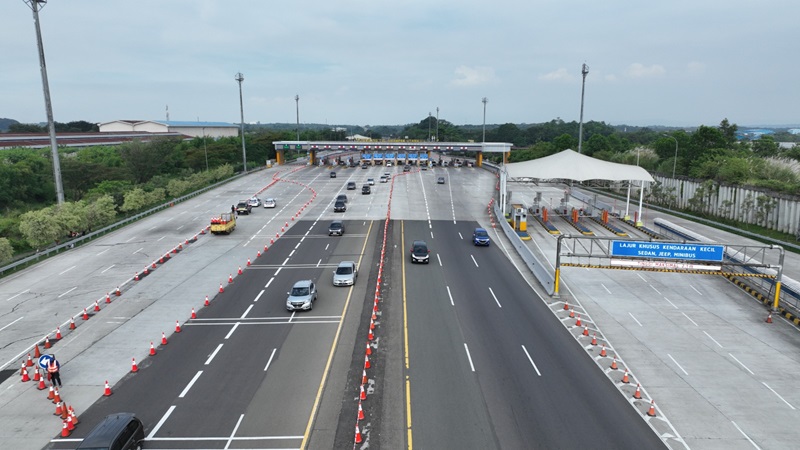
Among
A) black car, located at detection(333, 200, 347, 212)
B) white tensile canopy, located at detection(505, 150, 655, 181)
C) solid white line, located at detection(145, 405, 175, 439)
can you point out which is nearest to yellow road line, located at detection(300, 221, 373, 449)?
solid white line, located at detection(145, 405, 175, 439)

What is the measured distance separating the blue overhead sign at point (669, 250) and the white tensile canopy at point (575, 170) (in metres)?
25.7

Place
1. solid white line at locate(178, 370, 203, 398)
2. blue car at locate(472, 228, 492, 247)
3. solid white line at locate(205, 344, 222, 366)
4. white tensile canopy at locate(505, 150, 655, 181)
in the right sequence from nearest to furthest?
solid white line at locate(178, 370, 203, 398), solid white line at locate(205, 344, 222, 366), blue car at locate(472, 228, 492, 247), white tensile canopy at locate(505, 150, 655, 181)

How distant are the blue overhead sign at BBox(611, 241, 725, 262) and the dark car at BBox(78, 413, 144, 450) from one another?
88.8ft

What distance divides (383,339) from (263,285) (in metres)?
12.7

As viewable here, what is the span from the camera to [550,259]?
41625 millimetres

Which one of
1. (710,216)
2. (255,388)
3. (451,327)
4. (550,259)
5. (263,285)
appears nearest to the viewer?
(255,388)

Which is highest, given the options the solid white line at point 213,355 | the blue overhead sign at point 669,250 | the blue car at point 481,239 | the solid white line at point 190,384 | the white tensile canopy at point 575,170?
the white tensile canopy at point 575,170

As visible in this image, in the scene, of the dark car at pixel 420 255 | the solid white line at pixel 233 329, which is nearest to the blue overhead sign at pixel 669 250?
the dark car at pixel 420 255

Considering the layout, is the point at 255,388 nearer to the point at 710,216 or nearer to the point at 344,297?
the point at 344,297

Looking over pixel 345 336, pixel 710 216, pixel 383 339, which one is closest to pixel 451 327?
pixel 383 339

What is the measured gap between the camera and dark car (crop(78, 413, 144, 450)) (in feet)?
47.1

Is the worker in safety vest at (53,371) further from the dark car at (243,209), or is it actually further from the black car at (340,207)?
the black car at (340,207)

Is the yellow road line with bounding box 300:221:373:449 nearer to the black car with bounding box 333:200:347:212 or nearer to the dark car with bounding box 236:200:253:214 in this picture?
the black car with bounding box 333:200:347:212

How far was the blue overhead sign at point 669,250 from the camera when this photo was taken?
3038cm
